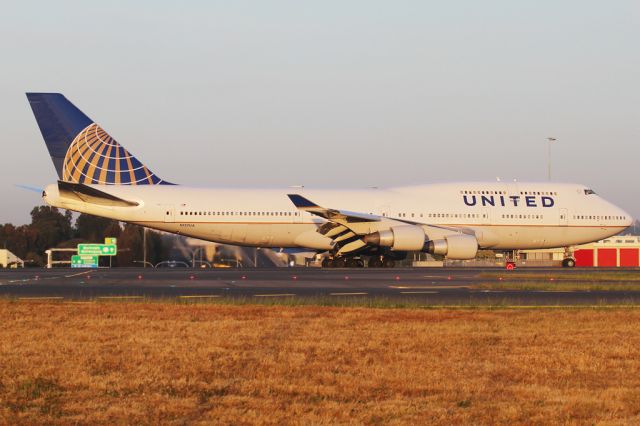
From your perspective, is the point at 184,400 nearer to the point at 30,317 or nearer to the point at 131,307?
the point at 30,317

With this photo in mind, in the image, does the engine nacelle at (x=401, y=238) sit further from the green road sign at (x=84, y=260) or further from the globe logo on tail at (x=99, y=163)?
the green road sign at (x=84, y=260)

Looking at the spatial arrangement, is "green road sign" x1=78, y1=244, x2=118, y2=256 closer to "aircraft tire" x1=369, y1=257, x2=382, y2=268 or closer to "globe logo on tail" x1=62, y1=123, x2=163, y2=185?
"globe logo on tail" x1=62, y1=123, x2=163, y2=185

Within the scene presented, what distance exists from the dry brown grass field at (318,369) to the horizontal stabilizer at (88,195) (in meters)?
24.9

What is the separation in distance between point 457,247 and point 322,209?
662cm

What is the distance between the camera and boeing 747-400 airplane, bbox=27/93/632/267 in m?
41.2

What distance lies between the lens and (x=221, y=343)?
11766 millimetres

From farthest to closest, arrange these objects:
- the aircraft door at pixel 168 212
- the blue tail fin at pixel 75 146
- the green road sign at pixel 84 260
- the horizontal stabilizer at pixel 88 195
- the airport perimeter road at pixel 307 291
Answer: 1. the green road sign at pixel 84 260
2. the blue tail fin at pixel 75 146
3. the aircraft door at pixel 168 212
4. the horizontal stabilizer at pixel 88 195
5. the airport perimeter road at pixel 307 291

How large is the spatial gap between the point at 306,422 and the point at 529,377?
127 inches

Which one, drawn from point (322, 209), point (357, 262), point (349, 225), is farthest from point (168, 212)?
point (357, 262)

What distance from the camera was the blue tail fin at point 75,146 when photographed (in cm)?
4325

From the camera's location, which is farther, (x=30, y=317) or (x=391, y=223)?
(x=391, y=223)

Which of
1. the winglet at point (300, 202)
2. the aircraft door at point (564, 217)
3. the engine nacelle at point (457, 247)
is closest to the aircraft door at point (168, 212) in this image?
the winglet at point (300, 202)

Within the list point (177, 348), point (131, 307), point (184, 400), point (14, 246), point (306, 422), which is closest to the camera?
point (306, 422)

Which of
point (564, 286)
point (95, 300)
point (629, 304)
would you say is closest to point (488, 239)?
point (564, 286)
